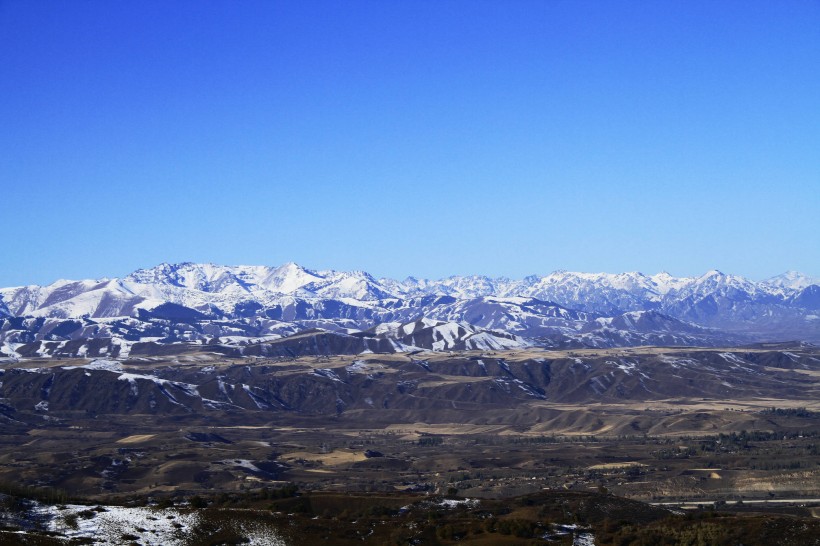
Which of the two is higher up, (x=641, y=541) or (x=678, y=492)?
(x=641, y=541)

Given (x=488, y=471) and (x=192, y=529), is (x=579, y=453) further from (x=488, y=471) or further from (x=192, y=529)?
(x=192, y=529)

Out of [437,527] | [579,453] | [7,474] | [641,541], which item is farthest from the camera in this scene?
[579,453]

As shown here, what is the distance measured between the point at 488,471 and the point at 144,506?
98070 millimetres

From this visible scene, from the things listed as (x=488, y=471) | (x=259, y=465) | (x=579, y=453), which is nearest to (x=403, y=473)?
(x=488, y=471)

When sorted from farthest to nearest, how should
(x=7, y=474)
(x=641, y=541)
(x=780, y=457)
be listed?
(x=780, y=457) → (x=7, y=474) → (x=641, y=541)

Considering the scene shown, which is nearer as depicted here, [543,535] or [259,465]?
[543,535]

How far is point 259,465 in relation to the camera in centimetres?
17150

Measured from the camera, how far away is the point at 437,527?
69750 millimetres

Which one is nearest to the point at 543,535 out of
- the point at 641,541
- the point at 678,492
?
the point at 641,541

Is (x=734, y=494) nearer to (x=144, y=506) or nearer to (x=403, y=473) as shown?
(x=403, y=473)

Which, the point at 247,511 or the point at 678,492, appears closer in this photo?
the point at 247,511

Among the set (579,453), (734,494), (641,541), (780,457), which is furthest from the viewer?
(579,453)

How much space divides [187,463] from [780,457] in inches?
3916

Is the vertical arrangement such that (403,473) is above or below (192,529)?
below
